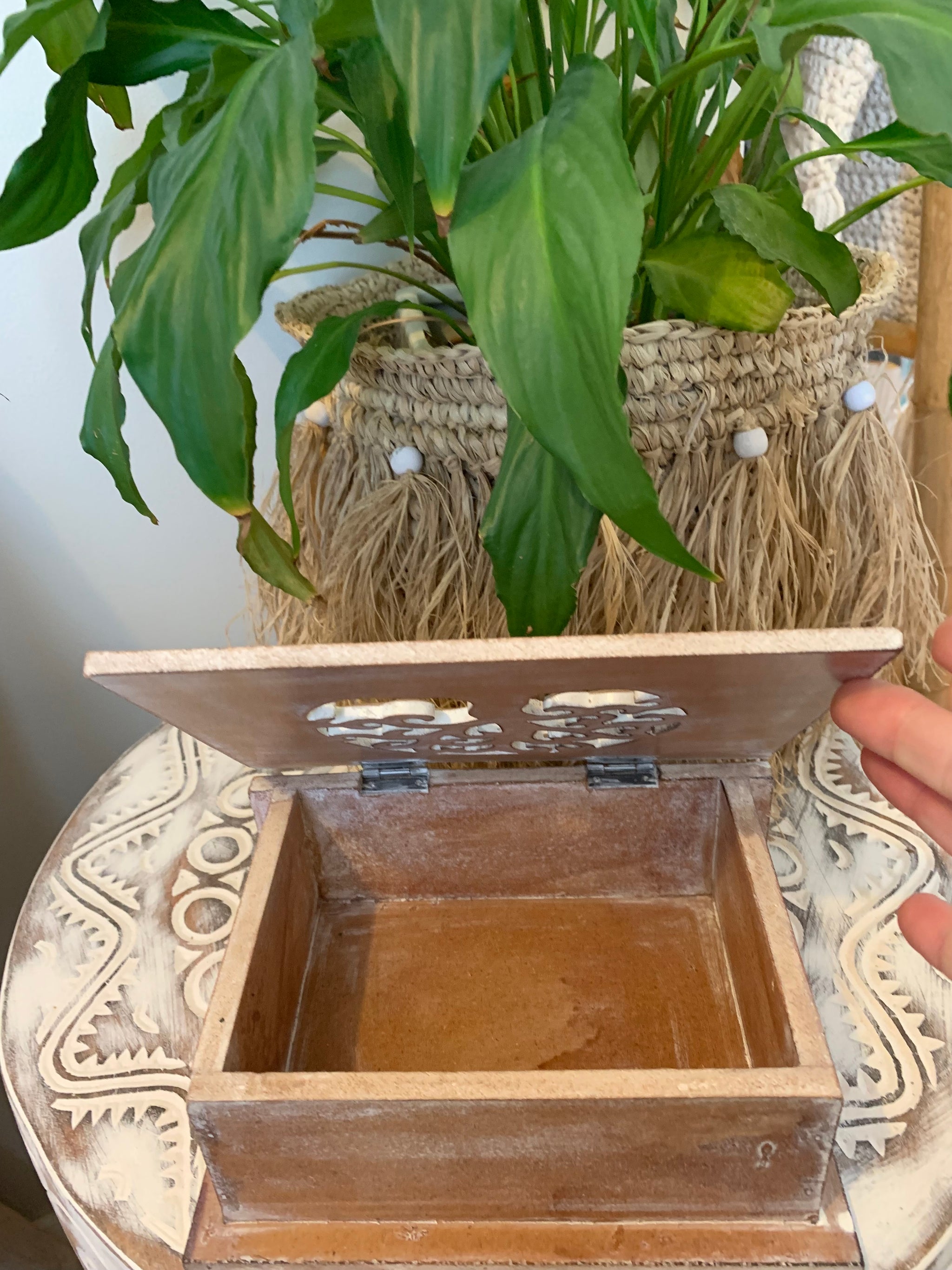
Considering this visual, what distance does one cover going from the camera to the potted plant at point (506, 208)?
1.07ft

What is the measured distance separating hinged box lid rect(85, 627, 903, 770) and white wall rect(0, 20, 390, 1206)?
0.35 m

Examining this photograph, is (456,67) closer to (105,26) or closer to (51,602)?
(105,26)

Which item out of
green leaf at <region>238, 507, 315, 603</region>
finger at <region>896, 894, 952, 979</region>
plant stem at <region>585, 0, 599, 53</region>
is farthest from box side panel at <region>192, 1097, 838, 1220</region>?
plant stem at <region>585, 0, 599, 53</region>

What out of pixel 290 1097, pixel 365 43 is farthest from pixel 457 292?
pixel 290 1097

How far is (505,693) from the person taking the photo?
45cm

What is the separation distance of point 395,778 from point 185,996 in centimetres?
18

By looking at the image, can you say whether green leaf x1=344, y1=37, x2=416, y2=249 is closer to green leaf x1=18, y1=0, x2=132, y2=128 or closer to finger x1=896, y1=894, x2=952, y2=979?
green leaf x1=18, y1=0, x2=132, y2=128

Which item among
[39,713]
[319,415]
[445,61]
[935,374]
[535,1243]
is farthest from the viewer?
[39,713]

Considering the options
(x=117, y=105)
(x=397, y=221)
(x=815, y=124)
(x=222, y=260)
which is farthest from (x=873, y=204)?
(x=117, y=105)

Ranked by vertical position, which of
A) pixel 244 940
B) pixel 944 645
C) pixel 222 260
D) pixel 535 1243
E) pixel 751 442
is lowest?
pixel 535 1243

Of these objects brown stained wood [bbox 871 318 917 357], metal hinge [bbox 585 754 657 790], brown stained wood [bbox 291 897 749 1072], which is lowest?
brown stained wood [bbox 291 897 749 1072]

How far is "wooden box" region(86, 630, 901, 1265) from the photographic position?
0.38 meters

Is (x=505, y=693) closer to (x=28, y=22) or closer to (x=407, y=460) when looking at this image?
(x=407, y=460)

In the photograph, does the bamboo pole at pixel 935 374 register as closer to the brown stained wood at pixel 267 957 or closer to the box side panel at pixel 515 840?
the box side panel at pixel 515 840
